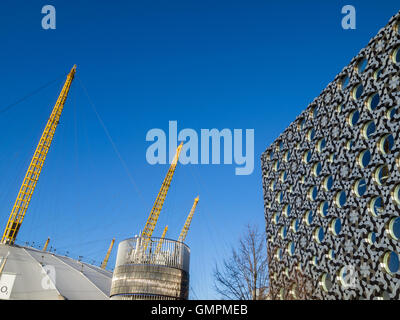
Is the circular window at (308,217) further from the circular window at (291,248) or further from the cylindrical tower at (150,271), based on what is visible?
the cylindrical tower at (150,271)

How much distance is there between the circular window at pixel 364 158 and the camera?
27.6m

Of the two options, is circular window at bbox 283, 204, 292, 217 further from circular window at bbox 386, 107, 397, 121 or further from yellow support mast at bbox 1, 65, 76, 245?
yellow support mast at bbox 1, 65, 76, 245

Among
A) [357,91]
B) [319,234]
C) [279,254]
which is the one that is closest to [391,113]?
[357,91]

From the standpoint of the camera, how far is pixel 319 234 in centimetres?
3203

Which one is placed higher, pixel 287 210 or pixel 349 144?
pixel 349 144

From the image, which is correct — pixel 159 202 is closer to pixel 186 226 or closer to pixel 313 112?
pixel 186 226

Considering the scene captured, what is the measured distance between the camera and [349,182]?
28.8 m

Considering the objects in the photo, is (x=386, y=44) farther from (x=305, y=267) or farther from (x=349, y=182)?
(x=305, y=267)

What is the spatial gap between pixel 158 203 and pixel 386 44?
5894 cm

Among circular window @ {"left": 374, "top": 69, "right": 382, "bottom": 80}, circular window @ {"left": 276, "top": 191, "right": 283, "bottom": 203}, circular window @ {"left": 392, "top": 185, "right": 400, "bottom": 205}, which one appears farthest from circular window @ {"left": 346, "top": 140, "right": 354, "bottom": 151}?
circular window @ {"left": 276, "top": 191, "right": 283, "bottom": 203}

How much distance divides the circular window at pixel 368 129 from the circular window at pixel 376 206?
4.83 metres

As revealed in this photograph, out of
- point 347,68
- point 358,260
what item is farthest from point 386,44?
point 358,260

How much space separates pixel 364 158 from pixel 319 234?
25.8 ft

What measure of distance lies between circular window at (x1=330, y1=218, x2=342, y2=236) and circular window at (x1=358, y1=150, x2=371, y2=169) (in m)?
4.84
